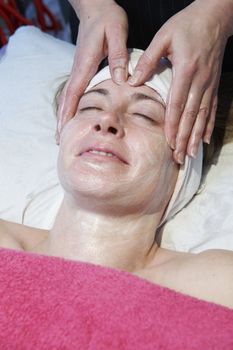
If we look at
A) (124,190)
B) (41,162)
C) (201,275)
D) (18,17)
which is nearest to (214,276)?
(201,275)

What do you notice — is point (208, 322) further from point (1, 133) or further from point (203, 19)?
point (1, 133)

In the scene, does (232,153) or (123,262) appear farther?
(232,153)

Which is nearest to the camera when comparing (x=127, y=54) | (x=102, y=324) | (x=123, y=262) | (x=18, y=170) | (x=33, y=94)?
(x=102, y=324)

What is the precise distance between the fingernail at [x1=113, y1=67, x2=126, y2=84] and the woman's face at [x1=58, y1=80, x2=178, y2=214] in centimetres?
2

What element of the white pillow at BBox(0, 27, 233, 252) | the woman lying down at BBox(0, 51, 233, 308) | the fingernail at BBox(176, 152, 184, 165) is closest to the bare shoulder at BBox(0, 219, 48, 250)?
the woman lying down at BBox(0, 51, 233, 308)

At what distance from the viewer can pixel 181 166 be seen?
1.45 metres

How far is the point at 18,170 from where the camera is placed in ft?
5.66

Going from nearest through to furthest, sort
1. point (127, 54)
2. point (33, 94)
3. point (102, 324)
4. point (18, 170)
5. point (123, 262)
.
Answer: point (102, 324) → point (123, 262) → point (127, 54) → point (18, 170) → point (33, 94)

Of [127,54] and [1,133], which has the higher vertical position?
[127,54]

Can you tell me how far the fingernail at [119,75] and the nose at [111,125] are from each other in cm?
12

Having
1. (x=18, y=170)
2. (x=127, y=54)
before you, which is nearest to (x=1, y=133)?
(x=18, y=170)

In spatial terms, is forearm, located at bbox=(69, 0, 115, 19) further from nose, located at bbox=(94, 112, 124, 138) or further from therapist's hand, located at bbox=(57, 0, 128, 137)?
nose, located at bbox=(94, 112, 124, 138)

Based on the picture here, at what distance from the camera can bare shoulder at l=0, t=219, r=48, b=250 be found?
4.69 feet

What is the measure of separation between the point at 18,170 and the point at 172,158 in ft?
1.85
